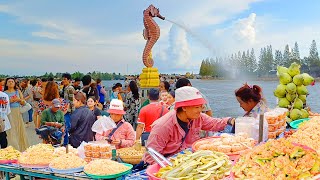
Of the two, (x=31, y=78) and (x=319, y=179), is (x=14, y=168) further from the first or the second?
(x=31, y=78)

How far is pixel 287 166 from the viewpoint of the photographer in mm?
1755

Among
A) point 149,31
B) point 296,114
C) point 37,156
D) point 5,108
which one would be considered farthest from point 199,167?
point 149,31

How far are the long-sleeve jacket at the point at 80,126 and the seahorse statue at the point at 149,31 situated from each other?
551 centimetres

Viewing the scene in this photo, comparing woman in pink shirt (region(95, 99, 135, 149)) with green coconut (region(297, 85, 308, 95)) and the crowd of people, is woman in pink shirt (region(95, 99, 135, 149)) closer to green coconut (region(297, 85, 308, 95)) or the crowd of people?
the crowd of people

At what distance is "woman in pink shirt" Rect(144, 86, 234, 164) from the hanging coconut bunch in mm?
1844

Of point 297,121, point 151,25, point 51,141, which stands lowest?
point 51,141

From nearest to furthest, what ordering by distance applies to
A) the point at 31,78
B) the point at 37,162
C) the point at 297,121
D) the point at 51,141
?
the point at 37,162 → the point at 297,121 → the point at 51,141 → the point at 31,78

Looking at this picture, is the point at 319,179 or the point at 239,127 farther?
the point at 239,127

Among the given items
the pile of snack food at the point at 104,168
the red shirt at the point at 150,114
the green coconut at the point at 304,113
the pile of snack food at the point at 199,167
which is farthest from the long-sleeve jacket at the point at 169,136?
the red shirt at the point at 150,114

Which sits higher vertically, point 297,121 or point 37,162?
point 297,121

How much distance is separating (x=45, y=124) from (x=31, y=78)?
8741mm

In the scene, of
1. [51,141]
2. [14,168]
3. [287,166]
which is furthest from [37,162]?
[287,166]

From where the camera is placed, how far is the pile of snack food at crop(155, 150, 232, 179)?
Answer: 6.66 ft

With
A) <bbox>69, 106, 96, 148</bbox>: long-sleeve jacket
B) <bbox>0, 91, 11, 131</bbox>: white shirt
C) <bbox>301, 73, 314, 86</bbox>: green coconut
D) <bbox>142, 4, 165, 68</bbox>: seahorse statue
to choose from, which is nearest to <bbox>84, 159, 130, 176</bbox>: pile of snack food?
<bbox>69, 106, 96, 148</bbox>: long-sleeve jacket
